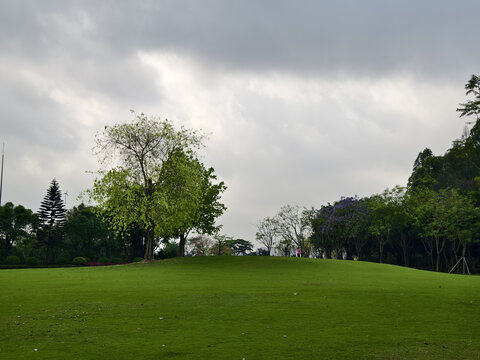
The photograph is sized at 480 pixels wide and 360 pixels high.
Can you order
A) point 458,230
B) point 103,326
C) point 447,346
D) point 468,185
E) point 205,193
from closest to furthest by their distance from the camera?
point 447,346, point 103,326, point 205,193, point 458,230, point 468,185

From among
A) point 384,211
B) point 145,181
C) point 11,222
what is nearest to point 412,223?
point 384,211

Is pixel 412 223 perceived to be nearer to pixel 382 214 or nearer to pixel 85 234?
pixel 382 214

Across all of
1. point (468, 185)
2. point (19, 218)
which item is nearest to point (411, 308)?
point (468, 185)

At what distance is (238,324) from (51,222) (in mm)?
82001

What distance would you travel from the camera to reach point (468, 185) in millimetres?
69812

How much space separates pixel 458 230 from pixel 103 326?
185 feet

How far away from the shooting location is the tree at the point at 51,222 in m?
85.1

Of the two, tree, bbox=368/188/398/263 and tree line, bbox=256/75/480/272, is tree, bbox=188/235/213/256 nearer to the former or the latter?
tree line, bbox=256/75/480/272

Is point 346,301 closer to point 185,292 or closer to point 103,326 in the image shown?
point 185,292

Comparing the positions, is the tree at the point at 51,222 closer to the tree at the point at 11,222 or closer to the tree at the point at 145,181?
the tree at the point at 11,222

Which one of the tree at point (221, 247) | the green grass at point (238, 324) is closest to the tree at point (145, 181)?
the green grass at point (238, 324)

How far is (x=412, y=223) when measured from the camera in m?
64.8

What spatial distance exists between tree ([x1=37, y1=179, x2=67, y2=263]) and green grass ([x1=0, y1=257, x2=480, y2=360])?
69221mm

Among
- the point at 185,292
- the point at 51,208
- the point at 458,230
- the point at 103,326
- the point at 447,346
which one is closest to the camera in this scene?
the point at 447,346
